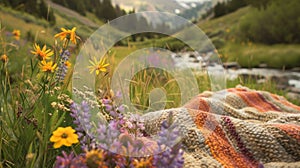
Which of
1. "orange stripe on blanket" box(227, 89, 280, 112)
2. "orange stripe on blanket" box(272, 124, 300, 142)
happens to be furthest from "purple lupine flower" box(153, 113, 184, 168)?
"orange stripe on blanket" box(227, 89, 280, 112)

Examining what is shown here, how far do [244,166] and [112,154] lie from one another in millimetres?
551

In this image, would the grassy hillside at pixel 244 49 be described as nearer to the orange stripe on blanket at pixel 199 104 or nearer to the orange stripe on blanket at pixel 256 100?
the orange stripe on blanket at pixel 256 100

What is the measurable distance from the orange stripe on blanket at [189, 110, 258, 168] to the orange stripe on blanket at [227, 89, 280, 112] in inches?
22.8

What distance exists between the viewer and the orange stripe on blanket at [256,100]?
1.78 meters

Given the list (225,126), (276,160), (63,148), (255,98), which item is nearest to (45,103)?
(63,148)

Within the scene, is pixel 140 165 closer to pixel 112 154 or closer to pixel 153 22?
pixel 112 154

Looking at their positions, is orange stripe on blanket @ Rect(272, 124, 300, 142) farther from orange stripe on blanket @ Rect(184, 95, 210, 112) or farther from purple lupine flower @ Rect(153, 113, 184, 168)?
purple lupine flower @ Rect(153, 113, 184, 168)

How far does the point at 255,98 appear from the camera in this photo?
6.16 feet

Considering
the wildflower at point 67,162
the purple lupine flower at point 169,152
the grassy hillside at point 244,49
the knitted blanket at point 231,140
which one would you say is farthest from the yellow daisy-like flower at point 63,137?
the grassy hillside at point 244,49

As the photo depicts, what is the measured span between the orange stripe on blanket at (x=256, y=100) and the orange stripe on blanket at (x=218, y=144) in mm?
579

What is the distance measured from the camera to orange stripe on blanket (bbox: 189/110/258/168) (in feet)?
3.63

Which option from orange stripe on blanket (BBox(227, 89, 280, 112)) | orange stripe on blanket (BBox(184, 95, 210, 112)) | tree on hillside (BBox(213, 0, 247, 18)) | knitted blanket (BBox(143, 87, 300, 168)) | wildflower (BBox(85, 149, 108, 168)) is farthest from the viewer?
tree on hillside (BBox(213, 0, 247, 18))

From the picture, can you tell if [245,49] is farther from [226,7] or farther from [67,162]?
[67,162]

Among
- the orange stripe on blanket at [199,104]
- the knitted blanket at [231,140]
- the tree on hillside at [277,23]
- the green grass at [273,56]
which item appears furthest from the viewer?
the tree on hillside at [277,23]
